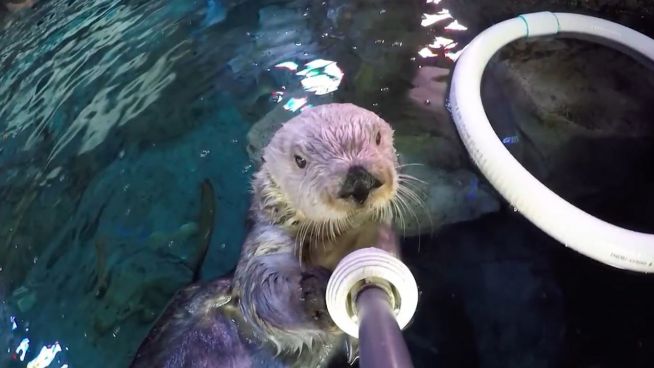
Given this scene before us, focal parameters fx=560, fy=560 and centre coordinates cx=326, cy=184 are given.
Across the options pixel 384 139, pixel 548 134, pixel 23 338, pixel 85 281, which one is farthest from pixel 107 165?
pixel 548 134

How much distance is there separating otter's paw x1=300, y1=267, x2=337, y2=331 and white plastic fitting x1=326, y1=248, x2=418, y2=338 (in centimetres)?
37

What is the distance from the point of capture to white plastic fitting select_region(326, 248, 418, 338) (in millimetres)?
1039

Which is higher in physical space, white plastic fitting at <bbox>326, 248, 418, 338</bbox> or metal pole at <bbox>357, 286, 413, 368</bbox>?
metal pole at <bbox>357, 286, 413, 368</bbox>

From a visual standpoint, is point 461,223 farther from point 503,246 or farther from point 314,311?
point 314,311

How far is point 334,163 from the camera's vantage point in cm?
146

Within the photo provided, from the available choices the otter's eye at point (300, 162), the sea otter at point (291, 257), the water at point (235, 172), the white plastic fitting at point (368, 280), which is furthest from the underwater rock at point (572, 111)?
the white plastic fitting at point (368, 280)

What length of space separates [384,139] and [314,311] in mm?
553

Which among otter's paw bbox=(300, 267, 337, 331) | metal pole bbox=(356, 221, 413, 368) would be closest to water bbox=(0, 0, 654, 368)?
otter's paw bbox=(300, 267, 337, 331)

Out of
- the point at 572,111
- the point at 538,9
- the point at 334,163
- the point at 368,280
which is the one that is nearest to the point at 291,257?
the point at 334,163

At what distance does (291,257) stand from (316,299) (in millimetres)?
272

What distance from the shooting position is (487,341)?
1767 mm

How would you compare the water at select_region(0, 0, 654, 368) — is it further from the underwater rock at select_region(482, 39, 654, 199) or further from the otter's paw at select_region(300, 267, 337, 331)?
the otter's paw at select_region(300, 267, 337, 331)

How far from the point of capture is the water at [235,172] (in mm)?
1825

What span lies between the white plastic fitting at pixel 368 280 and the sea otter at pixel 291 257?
38cm
